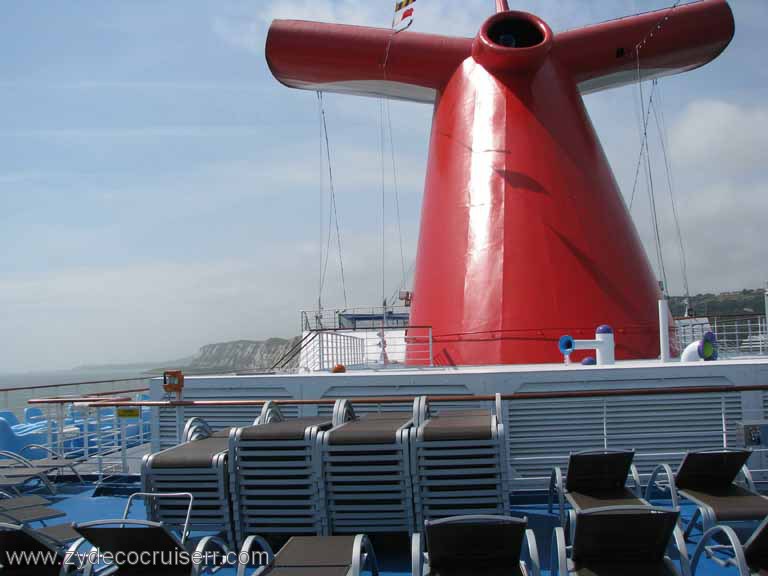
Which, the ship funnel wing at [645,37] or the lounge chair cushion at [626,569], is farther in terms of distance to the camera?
the ship funnel wing at [645,37]

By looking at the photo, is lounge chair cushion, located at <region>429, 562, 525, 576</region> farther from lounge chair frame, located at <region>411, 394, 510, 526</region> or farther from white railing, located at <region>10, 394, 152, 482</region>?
white railing, located at <region>10, 394, 152, 482</region>

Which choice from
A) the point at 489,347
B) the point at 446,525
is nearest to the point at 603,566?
the point at 446,525

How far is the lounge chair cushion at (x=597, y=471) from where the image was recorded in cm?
407

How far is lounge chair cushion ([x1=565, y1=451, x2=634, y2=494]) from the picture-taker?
160 inches

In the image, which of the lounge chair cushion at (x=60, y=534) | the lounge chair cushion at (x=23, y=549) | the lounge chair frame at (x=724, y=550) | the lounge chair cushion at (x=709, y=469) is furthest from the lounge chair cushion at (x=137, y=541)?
the lounge chair cushion at (x=709, y=469)

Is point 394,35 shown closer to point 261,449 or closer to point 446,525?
point 261,449

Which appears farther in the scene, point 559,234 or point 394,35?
point 394,35

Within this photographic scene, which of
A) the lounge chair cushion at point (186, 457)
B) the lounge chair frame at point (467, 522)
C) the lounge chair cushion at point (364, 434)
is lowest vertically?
the lounge chair frame at point (467, 522)

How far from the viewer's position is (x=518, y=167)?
26.3ft

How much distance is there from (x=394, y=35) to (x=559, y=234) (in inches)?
134

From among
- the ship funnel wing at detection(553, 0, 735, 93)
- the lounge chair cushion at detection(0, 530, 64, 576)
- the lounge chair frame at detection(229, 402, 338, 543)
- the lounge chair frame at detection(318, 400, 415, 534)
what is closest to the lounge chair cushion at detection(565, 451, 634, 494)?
the lounge chair frame at detection(318, 400, 415, 534)

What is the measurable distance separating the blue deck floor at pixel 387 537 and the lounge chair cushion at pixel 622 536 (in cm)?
94

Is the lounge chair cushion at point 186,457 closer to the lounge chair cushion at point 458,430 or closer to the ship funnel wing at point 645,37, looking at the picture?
the lounge chair cushion at point 458,430

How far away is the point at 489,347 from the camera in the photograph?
742cm
